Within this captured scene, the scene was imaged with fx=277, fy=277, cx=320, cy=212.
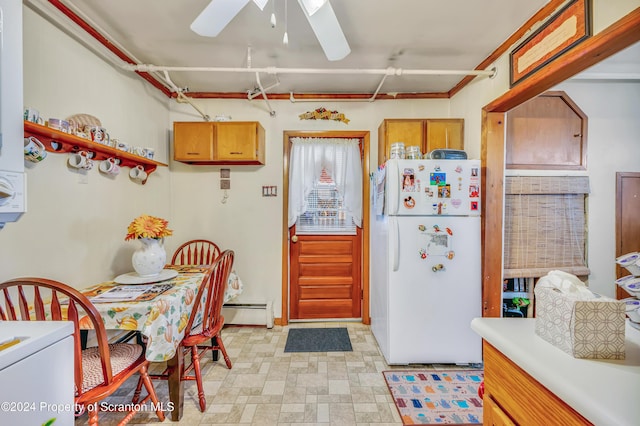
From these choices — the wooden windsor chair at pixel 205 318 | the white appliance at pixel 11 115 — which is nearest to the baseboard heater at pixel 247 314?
the wooden windsor chair at pixel 205 318

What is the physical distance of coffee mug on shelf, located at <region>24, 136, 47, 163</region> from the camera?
4.80ft

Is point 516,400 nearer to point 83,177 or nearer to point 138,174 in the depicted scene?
point 83,177

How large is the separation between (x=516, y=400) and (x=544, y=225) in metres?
2.07

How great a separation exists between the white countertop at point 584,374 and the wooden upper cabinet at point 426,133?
2.11m

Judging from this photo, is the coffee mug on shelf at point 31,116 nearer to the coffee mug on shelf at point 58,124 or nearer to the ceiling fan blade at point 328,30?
the coffee mug on shelf at point 58,124

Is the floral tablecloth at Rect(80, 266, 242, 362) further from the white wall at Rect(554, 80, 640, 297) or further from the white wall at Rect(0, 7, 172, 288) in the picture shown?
the white wall at Rect(554, 80, 640, 297)

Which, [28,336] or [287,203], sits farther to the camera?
[287,203]

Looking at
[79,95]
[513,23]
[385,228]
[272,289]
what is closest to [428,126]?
[513,23]

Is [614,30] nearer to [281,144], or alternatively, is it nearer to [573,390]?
[573,390]

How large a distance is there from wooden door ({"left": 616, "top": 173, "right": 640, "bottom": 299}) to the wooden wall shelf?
4.01 meters

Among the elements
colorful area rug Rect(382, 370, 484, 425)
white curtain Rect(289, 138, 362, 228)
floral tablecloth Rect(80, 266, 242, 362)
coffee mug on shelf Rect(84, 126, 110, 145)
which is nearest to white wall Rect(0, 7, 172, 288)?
coffee mug on shelf Rect(84, 126, 110, 145)

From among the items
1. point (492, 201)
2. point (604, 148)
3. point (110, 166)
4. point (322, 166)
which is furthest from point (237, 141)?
point (604, 148)

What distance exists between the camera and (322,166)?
10.1 feet

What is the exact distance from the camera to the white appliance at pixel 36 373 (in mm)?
694
